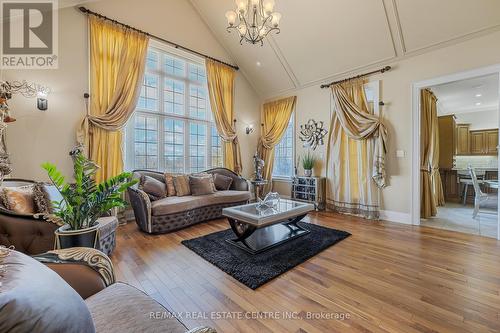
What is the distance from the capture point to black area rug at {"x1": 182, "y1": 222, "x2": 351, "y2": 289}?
2.17m

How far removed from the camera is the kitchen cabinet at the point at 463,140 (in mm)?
6566

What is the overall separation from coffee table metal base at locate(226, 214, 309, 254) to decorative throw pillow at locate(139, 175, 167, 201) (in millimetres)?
Answer: 1517

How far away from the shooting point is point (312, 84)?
5.18 m

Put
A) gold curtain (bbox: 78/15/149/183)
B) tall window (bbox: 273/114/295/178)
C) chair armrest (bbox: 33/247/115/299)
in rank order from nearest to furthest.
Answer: chair armrest (bbox: 33/247/115/299)
gold curtain (bbox: 78/15/149/183)
tall window (bbox: 273/114/295/178)

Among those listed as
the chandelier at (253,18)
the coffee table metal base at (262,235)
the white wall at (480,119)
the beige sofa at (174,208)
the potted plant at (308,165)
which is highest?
the chandelier at (253,18)

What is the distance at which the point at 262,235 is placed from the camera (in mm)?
3141

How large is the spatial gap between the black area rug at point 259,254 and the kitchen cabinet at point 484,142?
622 centimetres

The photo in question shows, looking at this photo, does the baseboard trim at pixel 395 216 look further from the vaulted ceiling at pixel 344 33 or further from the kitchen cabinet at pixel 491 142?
the kitchen cabinet at pixel 491 142

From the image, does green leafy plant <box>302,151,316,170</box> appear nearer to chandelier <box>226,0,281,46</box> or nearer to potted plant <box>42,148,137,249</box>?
chandelier <box>226,0,281,46</box>

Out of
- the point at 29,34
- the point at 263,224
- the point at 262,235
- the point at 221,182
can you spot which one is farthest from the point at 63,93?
the point at 262,235

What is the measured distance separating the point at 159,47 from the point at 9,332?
16.4 feet

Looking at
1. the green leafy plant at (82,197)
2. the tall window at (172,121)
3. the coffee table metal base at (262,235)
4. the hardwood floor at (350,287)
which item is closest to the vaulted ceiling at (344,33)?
the tall window at (172,121)

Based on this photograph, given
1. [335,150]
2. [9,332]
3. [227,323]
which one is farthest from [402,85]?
[9,332]

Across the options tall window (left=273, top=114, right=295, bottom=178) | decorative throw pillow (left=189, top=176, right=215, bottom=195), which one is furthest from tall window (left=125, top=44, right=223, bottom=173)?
tall window (left=273, top=114, right=295, bottom=178)
